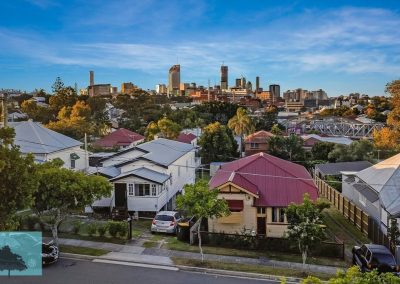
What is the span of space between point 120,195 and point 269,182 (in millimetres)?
10852

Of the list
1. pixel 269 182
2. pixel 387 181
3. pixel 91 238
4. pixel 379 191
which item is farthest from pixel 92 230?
pixel 387 181

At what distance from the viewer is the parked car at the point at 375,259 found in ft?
66.9

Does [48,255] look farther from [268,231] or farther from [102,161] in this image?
[102,161]

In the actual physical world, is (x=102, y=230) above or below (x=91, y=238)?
above

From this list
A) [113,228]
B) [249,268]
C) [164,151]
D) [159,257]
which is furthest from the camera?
A: [164,151]

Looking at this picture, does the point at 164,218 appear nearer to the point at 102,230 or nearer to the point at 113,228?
the point at 113,228

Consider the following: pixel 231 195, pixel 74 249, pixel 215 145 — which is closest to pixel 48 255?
pixel 74 249

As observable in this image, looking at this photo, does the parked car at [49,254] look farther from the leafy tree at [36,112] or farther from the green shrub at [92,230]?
the leafy tree at [36,112]

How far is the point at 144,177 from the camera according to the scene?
31047 mm

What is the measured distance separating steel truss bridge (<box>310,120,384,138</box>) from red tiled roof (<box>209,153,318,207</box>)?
76523 mm

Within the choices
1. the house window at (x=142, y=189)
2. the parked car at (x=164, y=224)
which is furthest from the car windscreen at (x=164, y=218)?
the house window at (x=142, y=189)

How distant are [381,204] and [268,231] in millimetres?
7290

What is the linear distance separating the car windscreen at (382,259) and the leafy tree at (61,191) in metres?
14.5
